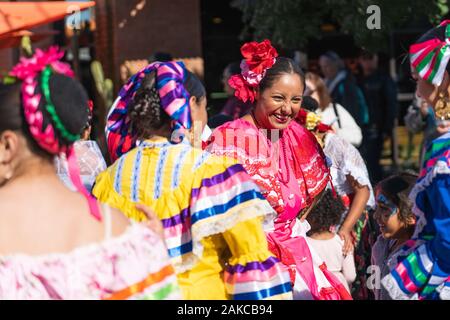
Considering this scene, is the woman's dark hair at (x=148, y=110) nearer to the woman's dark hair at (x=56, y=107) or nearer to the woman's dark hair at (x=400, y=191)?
the woman's dark hair at (x=56, y=107)

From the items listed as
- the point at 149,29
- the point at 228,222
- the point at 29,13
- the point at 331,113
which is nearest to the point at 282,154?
the point at 228,222

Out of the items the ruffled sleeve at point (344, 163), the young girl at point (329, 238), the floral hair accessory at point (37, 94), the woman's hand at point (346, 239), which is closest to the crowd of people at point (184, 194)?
the floral hair accessory at point (37, 94)

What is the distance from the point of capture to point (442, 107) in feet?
12.7

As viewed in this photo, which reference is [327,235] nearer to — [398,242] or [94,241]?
[398,242]

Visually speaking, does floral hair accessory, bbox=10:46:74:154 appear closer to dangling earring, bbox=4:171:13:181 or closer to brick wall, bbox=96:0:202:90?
dangling earring, bbox=4:171:13:181

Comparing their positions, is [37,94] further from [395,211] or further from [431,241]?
[395,211]

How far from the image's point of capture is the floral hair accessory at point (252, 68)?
5.03 m

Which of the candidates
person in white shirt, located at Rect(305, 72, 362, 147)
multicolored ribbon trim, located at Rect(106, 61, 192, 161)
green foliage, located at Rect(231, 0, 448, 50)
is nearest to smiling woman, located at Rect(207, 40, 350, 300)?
multicolored ribbon trim, located at Rect(106, 61, 192, 161)

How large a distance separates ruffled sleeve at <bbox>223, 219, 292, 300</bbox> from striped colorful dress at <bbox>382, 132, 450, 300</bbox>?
436 mm

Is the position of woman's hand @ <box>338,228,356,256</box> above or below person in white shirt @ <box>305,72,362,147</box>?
below

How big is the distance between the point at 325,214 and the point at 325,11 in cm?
455

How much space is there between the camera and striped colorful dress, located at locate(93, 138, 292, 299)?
3.59 m

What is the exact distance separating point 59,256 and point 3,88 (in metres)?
0.56
